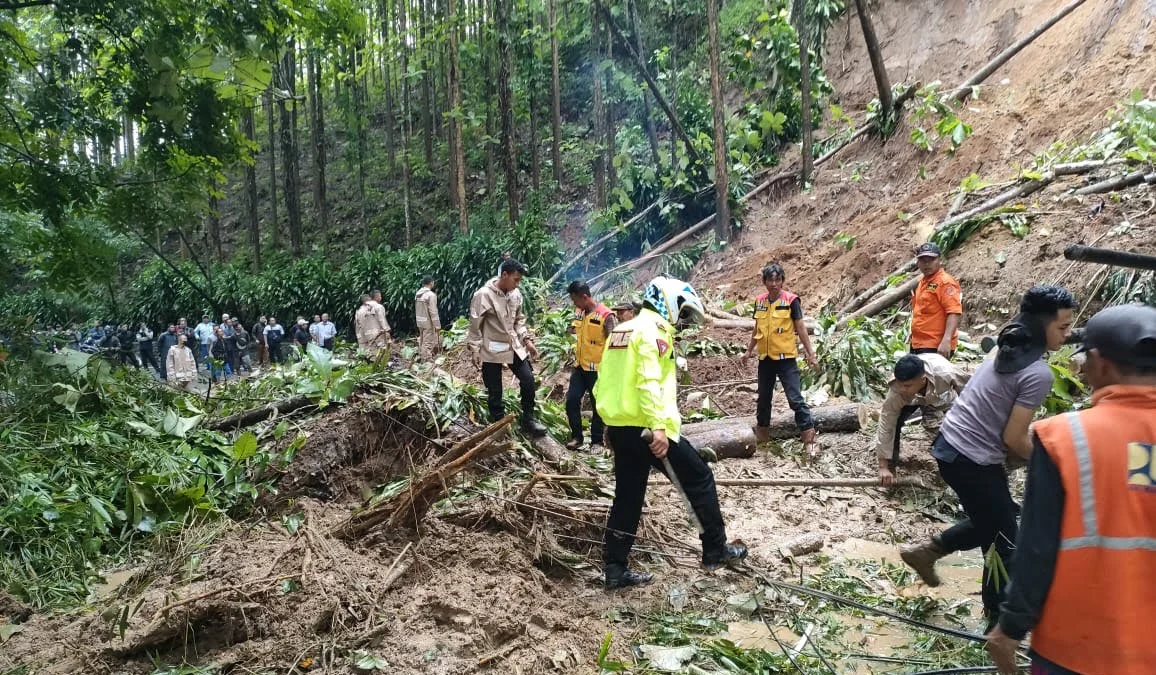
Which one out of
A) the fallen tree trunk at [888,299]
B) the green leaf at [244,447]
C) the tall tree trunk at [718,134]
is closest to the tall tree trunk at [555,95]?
the tall tree trunk at [718,134]

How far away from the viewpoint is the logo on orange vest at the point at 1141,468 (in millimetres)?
1764

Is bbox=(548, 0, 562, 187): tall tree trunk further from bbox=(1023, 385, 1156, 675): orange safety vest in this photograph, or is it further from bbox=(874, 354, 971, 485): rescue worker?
bbox=(1023, 385, 1156, 675): orange safety vest

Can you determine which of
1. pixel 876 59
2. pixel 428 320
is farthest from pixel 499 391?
pixel 876 59

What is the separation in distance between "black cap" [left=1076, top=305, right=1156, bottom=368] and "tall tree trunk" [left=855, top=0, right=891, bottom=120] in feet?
39.4

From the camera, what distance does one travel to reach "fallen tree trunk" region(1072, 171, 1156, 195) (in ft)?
28.2

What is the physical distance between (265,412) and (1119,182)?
10138 mm

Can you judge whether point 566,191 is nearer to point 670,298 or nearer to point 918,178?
point 918,178

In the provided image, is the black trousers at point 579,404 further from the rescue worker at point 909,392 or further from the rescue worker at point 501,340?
the rescue worker at point 909,392

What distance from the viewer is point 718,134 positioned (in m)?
14.8

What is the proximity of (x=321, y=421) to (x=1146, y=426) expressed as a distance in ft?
18.4

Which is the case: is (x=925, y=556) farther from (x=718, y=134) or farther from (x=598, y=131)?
(x=598, y=131)

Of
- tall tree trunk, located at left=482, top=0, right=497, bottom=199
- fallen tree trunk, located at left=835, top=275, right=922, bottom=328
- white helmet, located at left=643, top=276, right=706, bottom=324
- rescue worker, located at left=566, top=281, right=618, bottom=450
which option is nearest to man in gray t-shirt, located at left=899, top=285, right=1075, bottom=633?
white helmet, located at left=643, top=276, right=706, bottom=324

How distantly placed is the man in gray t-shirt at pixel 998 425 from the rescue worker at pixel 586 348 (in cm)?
346

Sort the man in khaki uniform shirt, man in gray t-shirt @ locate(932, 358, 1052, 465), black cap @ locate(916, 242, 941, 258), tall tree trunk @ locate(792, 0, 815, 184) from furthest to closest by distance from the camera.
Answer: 1. tall tree trunk @ locate(792, 0, 815, 184)
2. the man in khaki uniform shirt
3. black cap @ locate(916, 242, 941, 258)
4. man in gray t-shirt @ locate(932, 358, 1052, 465)
